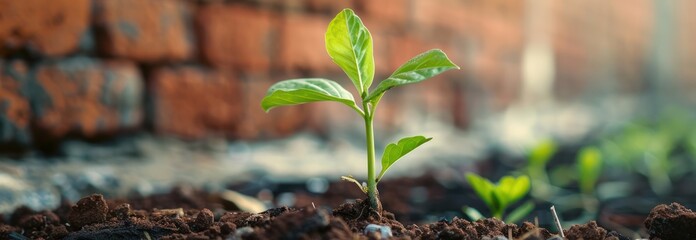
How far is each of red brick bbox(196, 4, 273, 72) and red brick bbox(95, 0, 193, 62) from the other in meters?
0.07

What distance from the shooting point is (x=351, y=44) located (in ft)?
2.89

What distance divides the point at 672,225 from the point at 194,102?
1416 mm

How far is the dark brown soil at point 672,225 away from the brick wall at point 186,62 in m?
1.28

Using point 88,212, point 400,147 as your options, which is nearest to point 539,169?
point 400,147

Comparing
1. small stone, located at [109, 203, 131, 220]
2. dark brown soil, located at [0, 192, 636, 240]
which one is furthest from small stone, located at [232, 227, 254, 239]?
small stone, located at [109, 203, 131, 220]

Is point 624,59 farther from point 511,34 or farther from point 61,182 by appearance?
point 61,182

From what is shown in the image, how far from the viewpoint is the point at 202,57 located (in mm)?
2100

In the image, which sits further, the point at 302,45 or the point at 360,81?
the point at 302,45

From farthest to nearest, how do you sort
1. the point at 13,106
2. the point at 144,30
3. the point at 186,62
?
the point at 186,62 → the point at 144,30 → the point at 13,106

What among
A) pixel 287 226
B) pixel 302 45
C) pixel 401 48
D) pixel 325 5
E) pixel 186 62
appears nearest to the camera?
pixel 287 226

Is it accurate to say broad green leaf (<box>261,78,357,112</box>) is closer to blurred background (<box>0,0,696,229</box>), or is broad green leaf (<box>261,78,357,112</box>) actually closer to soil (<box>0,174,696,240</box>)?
soil (<box>0,174,696,240</box>)

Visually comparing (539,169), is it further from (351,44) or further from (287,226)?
(287,226)

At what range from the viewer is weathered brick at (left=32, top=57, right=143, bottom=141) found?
167cm

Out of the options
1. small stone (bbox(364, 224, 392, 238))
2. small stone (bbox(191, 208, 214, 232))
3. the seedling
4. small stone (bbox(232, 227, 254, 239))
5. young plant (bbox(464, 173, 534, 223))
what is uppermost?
small stone (bbox(232, 227, 254, 239))
